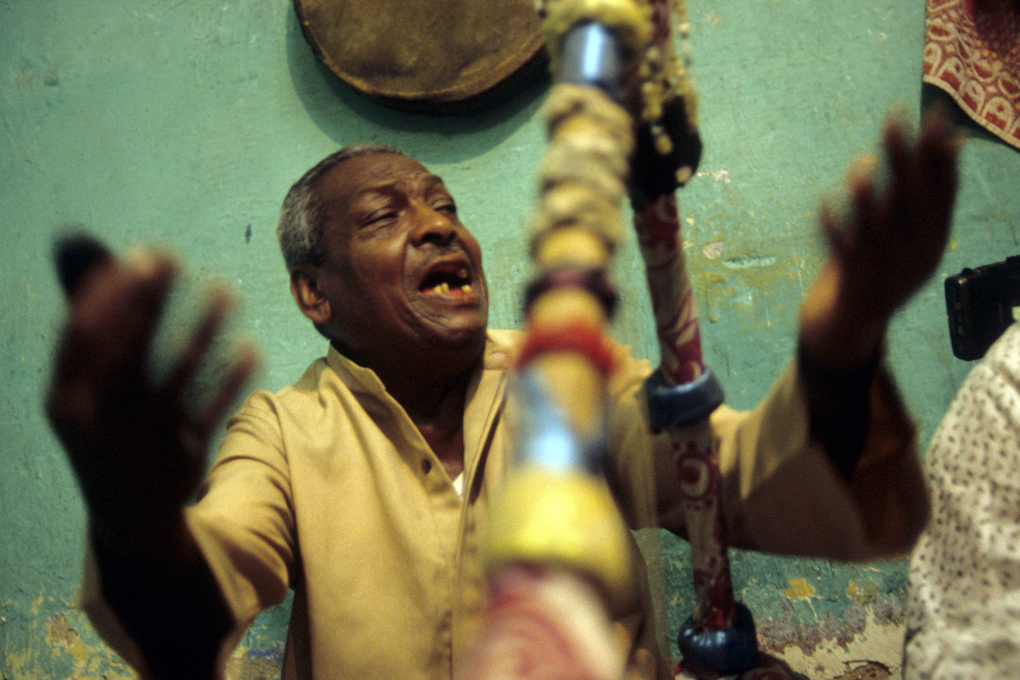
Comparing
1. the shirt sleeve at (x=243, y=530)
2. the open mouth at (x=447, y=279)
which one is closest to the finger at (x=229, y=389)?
the shirt sleeve at (x=243, y=530)

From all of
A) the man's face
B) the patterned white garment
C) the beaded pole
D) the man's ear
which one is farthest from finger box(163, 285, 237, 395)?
the patterned white garment

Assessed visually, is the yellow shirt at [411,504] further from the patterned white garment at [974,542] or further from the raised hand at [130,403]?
the patterned white garment at [974,542]

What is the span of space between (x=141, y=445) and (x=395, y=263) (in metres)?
0.55

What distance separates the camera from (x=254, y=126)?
162 centimetres

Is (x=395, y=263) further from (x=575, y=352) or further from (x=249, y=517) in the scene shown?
(x=575, y=352)

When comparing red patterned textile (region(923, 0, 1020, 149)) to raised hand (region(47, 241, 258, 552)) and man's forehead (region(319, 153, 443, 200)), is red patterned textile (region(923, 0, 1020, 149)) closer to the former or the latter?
man's forehead (region(319, 153, 443, 200))

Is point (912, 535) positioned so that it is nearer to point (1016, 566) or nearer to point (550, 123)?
point (1016, 566)

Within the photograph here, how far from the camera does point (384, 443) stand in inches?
38.4

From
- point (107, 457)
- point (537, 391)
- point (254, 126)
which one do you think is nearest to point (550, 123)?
point (537, 391)

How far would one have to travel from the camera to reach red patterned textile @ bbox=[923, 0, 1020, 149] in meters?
1.33

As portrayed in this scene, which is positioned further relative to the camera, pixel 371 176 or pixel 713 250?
pixel 713 250

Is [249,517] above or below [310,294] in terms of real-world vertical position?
below

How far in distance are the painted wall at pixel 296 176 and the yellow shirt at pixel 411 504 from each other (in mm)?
495

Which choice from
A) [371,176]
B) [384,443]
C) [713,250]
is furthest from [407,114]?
[384,443]
